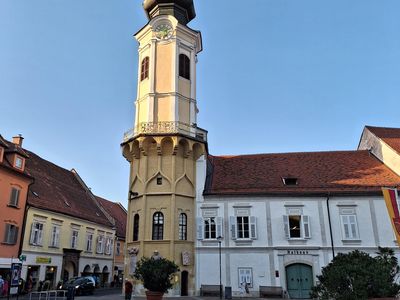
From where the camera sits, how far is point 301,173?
3269 cm

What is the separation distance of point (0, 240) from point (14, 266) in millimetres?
9396

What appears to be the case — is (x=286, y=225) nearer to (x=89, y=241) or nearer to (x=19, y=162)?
(x=19, y=162)

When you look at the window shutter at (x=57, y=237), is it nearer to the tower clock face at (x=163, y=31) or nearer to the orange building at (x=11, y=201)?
the orange building at (x=11, y=201)

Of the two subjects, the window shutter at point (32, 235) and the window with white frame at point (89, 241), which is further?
the window with white frame at point (89, 241)

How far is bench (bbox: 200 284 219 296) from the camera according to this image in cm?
2789

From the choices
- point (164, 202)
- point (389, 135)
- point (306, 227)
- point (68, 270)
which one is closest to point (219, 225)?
point (164, 202)

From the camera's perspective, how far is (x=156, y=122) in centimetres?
3116

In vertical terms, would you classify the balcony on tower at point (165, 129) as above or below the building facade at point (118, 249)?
above

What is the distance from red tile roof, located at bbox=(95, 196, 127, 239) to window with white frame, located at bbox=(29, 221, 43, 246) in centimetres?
1681

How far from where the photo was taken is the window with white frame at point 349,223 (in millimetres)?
28781

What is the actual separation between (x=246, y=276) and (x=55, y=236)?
59.8ft

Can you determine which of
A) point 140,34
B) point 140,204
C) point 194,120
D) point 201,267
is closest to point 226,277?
point 201,267

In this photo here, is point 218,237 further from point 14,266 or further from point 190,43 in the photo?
point 190,43

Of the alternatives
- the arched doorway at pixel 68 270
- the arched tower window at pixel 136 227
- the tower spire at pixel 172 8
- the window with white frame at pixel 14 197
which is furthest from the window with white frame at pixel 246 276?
the tower spire at pixel 172 8
